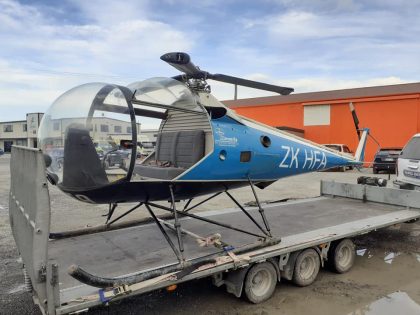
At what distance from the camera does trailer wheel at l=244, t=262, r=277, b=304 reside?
4.37m

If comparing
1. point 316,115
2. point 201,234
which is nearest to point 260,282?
point 201,234

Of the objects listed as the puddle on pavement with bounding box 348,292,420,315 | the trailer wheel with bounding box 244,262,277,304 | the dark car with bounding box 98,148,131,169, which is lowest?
the puddle on pavement with bounding box 348,292,420,315

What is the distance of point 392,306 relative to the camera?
4480 mm

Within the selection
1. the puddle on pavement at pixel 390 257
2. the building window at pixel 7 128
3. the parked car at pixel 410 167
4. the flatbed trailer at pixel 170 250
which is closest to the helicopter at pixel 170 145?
the flatbed trailer at pixel 170 250

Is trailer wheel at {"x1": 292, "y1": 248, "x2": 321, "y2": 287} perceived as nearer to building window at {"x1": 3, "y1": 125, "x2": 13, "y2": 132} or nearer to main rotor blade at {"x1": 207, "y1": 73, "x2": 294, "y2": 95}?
main rotor blade at {"x1": 207, "y1": 73, "x2": 294, "y2": 95}

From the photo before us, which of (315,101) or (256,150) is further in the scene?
(315,101)

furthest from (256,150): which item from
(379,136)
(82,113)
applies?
(379,136)

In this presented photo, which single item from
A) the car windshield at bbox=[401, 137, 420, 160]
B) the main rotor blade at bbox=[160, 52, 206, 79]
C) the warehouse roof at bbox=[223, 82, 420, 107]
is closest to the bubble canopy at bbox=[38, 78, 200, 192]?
the main rotor blade at bbox=[160, 52, 206, 79]

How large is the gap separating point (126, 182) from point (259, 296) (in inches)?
83.3

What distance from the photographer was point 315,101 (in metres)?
30.1

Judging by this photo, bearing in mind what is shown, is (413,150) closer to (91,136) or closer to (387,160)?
(91,136)

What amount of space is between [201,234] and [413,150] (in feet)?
19.3

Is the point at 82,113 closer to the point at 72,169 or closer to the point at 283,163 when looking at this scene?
the point at 72,169

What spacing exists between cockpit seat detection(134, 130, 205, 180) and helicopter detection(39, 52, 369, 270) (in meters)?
0.01
